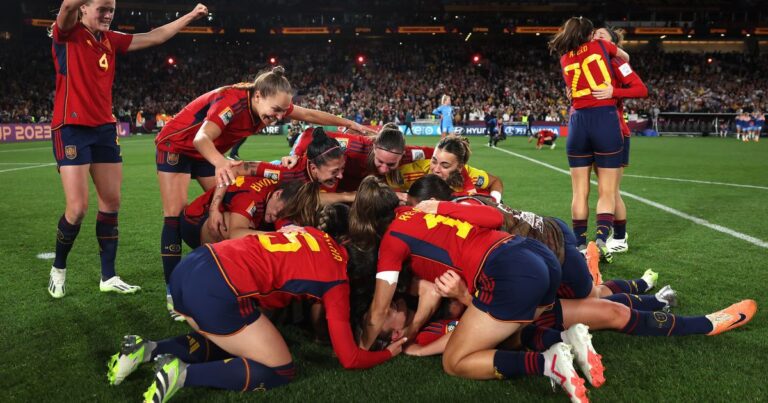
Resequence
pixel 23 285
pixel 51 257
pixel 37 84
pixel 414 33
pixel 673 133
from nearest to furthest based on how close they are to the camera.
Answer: pixel 23 285 < pixel 51 257 < pixel 673 133 < pixel 37 84 < pixel 414 33

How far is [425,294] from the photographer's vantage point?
3416 mm

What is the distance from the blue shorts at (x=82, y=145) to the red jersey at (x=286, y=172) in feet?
4.58

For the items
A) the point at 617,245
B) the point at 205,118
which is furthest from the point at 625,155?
the point at 205,118

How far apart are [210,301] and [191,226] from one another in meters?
1.81

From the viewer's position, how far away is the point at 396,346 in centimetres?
318

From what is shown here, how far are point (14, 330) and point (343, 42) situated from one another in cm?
5063

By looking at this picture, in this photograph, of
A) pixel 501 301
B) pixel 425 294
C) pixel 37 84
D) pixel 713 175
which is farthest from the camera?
pixel 37 84

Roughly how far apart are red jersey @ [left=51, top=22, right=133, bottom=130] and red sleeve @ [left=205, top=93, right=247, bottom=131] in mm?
1011

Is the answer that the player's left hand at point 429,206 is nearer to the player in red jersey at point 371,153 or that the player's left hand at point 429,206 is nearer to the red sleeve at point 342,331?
the red sleeve at point 342,331

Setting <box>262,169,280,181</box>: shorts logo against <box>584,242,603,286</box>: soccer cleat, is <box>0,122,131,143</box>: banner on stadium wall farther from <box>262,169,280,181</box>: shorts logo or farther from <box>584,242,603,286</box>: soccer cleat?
<box>584,242,603,286</box>: soccer cleat

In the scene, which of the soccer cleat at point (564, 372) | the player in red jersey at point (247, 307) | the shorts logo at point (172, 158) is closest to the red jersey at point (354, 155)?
the shorts logo at point (172, 158)

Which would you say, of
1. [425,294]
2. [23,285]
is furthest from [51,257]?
[425,294]

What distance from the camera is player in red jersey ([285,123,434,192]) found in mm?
4379

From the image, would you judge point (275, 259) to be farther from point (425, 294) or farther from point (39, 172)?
point (39, 172)
